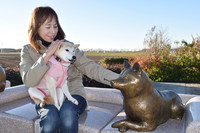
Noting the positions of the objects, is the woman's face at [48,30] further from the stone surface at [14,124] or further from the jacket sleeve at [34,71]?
the stone surface at [14,124]

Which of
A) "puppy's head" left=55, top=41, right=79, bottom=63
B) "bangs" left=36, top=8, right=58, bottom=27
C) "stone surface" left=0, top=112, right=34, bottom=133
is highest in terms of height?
"bangs" left=36, top=8, right=58, bottom=27

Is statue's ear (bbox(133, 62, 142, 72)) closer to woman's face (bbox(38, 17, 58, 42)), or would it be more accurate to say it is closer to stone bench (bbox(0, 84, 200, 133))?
stone bench (bbox(0, 84, 200, 133))

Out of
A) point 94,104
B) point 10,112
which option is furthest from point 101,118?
point 10,112

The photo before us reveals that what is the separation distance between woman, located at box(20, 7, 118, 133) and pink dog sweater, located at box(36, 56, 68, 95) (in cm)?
8

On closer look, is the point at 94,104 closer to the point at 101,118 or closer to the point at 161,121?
the point at 101,118

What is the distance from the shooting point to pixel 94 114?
2576mm

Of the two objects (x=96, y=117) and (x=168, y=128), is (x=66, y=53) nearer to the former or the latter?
(x=96, y=117)

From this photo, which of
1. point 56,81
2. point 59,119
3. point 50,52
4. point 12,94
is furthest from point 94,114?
point 12,94

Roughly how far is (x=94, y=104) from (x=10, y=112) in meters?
1.29

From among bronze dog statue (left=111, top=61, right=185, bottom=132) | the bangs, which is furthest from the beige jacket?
bronze dog statue (left=111, top=61, right=185, bottom=132)

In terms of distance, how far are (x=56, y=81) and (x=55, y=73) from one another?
115 mm

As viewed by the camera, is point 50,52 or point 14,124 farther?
point 14,124

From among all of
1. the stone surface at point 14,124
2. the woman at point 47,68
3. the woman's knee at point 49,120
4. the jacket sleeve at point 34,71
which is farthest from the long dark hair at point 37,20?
the stone surface at point 14,124

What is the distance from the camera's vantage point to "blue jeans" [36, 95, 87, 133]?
6.63 ft
